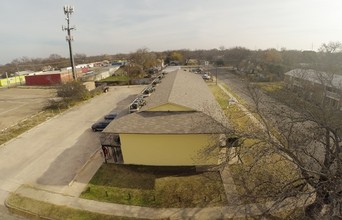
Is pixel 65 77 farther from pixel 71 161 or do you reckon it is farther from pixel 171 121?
pixel 171 121

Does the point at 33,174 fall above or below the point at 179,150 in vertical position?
below

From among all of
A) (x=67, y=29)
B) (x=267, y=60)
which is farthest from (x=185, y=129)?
(x=267, y=60)

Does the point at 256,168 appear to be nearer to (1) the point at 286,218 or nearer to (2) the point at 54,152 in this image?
(1) the point at 286,218

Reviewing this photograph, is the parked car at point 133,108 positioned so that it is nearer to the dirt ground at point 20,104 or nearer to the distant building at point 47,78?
the dirt ground at point 20,104

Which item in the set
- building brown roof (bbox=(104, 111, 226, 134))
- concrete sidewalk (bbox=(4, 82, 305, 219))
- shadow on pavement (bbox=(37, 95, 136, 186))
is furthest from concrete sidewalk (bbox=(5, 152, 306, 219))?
building brown roof (bbox=(104, 111, 226, 134))

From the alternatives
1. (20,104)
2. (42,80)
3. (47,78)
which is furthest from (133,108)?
(42,80)

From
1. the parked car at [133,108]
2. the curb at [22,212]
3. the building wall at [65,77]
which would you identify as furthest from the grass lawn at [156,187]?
the building wall at [65,77]

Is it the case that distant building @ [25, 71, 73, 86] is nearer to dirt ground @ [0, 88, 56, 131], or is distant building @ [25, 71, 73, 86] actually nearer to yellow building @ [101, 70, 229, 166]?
dirt ground @ [0, 88, 56, 131]
